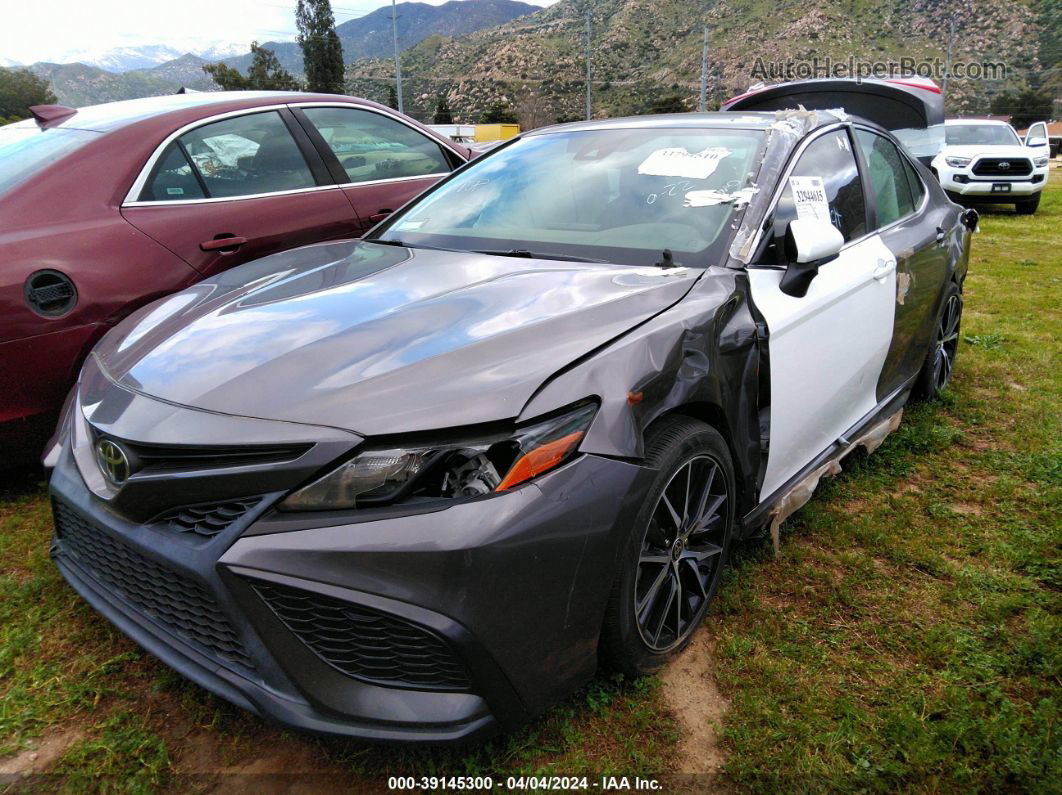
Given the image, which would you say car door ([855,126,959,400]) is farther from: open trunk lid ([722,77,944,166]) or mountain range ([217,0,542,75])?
mountain range ([217,0,542,75])

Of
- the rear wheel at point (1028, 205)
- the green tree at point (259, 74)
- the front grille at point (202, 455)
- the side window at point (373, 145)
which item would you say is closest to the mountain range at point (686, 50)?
the green tree at point (259, 74)

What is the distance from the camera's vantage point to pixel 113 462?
1.67 meters

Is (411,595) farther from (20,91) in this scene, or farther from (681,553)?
(20,91)

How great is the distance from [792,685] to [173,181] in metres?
3.14

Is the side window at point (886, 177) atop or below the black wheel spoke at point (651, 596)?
atop

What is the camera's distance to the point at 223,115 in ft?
11.7

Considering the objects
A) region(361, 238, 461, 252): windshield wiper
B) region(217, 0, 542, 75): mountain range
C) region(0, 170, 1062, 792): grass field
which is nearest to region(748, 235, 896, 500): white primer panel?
region(0, 170, 1062, 792): grass field

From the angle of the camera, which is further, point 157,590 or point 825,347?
point 825,347

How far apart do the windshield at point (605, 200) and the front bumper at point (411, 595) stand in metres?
1.04

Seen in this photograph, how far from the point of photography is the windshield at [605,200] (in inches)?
93.7

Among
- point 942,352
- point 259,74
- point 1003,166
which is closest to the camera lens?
point 942,352

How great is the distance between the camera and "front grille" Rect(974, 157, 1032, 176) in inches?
475

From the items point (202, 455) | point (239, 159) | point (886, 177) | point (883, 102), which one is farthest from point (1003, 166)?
point (202, 455)

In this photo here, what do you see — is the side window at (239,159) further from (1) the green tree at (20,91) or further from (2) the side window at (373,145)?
(1) the green tree at (20,91)
